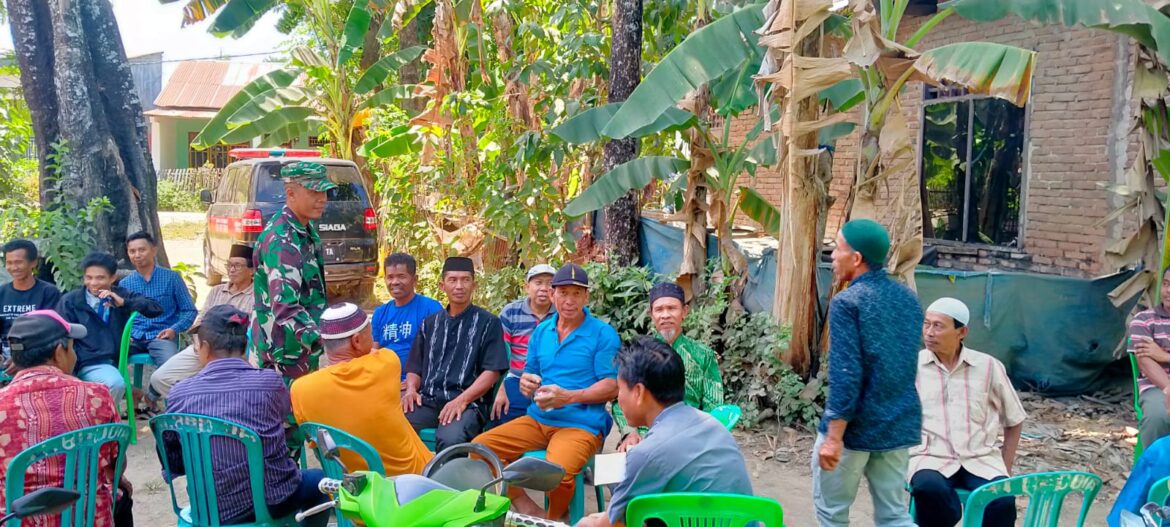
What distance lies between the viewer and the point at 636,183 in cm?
715

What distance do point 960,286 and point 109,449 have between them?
5757 mm

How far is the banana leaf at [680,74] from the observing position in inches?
225

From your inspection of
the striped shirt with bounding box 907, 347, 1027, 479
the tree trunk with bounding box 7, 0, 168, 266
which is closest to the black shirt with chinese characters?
the tree trunk with bounding box 7, 0, 168, 266

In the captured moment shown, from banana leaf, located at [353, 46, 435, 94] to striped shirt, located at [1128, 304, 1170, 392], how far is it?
9625 mm

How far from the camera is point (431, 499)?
2.22 m

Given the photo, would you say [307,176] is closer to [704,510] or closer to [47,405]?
[47,405]

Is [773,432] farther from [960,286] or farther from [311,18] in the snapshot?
[311,18]

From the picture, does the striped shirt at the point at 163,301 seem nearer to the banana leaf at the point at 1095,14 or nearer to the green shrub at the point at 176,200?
the banana leaf at the point at 1095,14

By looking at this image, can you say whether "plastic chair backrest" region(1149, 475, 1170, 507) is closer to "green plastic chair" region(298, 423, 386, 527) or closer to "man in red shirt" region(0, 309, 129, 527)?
"green plastic chair" region(298, 423, 386, 527)

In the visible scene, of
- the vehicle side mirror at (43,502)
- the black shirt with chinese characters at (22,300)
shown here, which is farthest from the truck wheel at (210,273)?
the vehicle side mirror at (43,502)

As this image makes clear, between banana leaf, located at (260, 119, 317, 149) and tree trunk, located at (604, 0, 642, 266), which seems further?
banana leaf, located at (260, 119, 317, 149)

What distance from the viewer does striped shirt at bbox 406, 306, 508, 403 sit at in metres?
4.61

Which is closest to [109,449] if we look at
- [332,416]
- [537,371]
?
[332,416]

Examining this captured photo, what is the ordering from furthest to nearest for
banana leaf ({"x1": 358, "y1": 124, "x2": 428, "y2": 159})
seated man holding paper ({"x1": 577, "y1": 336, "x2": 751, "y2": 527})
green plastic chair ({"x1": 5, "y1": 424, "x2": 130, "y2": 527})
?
1. banana leaf ({"x1": 358, "y1": 124, "x2": 428, "y2": 159})
2. green plastic chair ({"x1": 5, "y1": 424, "x2": 130, "y2": 527})
3. seated man holding paper ({"x1": 577, "y1": 336, "x2": 751, "y2": 527})
